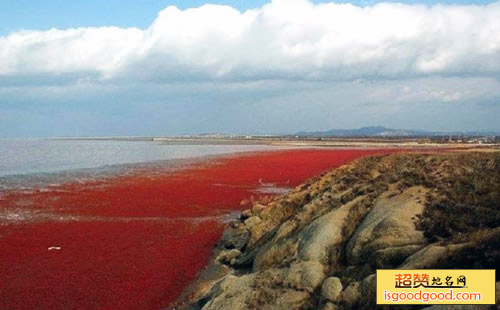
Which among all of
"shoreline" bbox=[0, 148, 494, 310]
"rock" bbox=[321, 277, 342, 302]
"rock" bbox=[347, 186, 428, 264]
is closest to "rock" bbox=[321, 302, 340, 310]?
"rock" bbox=[321, 277, 342, 302]

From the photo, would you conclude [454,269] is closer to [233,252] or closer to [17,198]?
[233,252]

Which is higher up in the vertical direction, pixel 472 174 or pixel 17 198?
pixel 472 174

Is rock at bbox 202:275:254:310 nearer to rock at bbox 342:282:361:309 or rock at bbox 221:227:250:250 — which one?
rock at bbox 342:282:361:309

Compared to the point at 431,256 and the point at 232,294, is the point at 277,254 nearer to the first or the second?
the point at 232,294

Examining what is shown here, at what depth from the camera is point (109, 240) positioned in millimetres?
28344

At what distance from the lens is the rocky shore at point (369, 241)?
40.3 feet

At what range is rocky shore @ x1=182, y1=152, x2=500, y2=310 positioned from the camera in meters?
12.3

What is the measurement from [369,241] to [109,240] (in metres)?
18.8

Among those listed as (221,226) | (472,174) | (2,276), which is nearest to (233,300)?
(472,174)

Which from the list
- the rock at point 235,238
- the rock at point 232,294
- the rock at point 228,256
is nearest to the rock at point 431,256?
the rock at point 232,294

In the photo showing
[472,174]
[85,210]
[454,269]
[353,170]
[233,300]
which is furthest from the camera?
[85,210]

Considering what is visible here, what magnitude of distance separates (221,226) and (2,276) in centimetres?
1478

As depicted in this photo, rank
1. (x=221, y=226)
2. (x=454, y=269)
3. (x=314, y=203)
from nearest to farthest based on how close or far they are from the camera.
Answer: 1. (x=454, y=269)
2. (x=314, y=203)
3. (x=221, y=226)

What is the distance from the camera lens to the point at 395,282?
11102 millimetres
